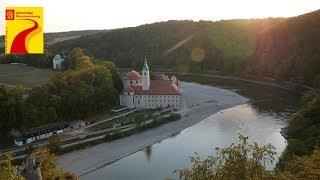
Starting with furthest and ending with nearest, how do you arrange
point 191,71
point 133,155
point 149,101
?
point 191,71 < point 149,101 < point 133,155

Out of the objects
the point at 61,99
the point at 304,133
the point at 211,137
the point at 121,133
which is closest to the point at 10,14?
the point at 304,133

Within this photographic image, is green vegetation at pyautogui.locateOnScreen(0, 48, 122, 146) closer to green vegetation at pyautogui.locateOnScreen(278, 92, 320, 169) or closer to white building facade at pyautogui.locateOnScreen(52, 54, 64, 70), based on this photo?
white building facade at pyautogui.locateOnScreen(52, 54, 64, 70)

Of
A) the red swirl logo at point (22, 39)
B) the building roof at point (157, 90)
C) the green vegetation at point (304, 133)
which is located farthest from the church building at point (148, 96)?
the red swirl logo at point (22, 39)

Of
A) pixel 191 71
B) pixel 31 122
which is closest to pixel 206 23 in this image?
pixel 191 71

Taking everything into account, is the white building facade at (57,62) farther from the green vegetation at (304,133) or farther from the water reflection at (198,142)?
the green vegetation at (304,133)

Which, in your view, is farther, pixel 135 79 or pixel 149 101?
pixel 135 79

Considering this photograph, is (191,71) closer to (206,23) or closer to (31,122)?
(206,23)

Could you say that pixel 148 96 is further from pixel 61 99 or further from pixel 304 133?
pixel 304 133
